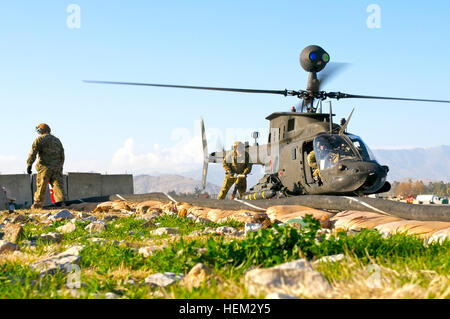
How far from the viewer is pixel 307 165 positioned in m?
12.4

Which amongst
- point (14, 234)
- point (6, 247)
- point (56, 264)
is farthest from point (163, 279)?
point (14, 234)

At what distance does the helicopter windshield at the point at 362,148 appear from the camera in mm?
11234

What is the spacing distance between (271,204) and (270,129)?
5.59 m

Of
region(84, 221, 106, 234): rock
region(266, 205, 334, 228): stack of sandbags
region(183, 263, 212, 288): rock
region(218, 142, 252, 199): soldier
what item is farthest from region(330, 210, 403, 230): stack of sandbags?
region(218, 142, 252, 199): soldier

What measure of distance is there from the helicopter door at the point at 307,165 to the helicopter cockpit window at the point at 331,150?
32.4 inches

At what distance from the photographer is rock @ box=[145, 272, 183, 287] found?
131 inches

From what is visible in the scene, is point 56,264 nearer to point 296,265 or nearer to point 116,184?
point 296,265

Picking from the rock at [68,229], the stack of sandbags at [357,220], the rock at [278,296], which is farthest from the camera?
the rock at [68,229]

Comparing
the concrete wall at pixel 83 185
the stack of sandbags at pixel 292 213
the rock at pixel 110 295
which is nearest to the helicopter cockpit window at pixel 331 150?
the stack of sandbags at pixel 292 213

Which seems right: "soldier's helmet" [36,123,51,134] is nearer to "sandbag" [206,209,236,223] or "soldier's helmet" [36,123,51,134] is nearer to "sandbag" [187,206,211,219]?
"sandbag" [187,206,211,219]

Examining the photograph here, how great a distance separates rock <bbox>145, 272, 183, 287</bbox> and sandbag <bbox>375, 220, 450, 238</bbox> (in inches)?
122

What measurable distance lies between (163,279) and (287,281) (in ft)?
3.22

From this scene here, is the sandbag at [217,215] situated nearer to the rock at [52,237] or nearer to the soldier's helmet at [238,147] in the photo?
the rock at [52,237]

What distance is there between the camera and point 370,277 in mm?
2977
